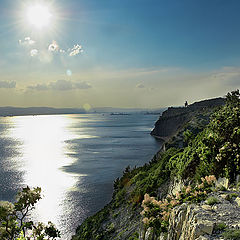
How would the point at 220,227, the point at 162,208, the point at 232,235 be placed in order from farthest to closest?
the point at 162,208 < the point at 220,227 < the point at 232,235

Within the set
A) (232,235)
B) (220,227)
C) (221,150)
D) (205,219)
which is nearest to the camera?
(232,235)

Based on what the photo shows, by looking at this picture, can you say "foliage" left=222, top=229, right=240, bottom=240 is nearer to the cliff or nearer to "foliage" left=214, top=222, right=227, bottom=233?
the cliff

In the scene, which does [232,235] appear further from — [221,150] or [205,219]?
[221,150]

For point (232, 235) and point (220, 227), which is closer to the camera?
point (232, 235)

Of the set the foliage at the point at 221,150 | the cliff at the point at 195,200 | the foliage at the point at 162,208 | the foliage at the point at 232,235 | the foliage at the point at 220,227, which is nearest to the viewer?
the foliage at the point at 232,235

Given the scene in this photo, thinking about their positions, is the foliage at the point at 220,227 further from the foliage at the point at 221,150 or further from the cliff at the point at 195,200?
the foliage at the point at 221,150

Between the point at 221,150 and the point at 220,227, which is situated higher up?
the point at 221,150

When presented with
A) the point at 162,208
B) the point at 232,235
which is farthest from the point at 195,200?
the point at 232,235

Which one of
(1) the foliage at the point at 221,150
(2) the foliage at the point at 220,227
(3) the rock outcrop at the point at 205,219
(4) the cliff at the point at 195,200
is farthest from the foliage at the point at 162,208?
(2) the foliage at the point at 220,227

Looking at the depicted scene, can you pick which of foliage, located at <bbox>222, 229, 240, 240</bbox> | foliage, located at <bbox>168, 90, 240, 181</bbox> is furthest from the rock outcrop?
foliage, located at <bbox>168, 90, 240, 181</bbox>

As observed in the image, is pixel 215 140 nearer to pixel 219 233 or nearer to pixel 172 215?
pixel 172 215

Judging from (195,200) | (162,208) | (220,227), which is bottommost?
(162,208)

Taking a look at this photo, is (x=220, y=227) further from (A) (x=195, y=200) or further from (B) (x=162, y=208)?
(B) (x=162, y=208)

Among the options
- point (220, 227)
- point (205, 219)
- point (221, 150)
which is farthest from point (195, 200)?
point (221, 150)
